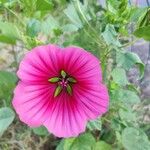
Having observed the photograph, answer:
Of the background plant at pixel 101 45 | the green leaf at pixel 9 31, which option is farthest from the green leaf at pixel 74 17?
the green leaf at pixel 9 31

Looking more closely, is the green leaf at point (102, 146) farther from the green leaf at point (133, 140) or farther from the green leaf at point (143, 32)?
the green leaf at point (143, 32)

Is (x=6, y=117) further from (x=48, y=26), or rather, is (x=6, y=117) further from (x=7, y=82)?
(x=48, y=26)

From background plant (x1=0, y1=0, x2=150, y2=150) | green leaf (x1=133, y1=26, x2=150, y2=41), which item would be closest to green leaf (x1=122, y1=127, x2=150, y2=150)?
background plant (x1=0, y1=0, x2=150, y2=150)

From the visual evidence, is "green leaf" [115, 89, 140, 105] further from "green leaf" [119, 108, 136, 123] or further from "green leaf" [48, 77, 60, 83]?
"green leaf" [48, 77, 60, 83]

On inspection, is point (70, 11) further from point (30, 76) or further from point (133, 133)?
point (133, 133)

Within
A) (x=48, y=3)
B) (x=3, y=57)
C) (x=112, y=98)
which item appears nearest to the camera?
(x=48, y=3)

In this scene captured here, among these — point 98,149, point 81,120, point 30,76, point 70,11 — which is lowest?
point 98,149

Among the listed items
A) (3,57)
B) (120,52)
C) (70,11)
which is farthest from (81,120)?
(3,57)
